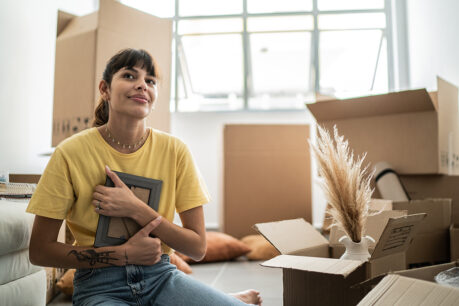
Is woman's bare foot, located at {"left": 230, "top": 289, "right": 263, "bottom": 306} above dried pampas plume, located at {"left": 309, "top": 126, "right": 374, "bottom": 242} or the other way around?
the other way around

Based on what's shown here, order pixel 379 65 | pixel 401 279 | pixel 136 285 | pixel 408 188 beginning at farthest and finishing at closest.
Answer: pixel 379 65, pixel 408 188, pixel 136 285, pixel 401 279

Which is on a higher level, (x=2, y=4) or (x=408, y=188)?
(x=2, y=4)

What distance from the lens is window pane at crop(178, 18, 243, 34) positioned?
3.74 m

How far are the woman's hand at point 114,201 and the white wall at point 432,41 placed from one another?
2.16 meters

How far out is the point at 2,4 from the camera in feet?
6.23

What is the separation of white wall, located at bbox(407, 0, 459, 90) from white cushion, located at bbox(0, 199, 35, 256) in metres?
2.37

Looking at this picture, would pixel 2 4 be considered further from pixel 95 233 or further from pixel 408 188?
pixel 408 188

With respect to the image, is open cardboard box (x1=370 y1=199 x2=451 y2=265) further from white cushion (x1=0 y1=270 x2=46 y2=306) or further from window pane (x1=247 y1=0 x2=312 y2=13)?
window pane (x1=247 y1=0 x2=312 y2=13)

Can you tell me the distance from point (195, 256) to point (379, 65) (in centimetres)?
324

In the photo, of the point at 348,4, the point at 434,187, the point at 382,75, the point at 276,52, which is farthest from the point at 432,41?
the point at 276,52

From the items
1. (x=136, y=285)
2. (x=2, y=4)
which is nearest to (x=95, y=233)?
(x=136, y=285)

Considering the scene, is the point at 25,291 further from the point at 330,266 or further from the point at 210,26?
the point at 210,26

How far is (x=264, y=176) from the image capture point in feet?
10.00

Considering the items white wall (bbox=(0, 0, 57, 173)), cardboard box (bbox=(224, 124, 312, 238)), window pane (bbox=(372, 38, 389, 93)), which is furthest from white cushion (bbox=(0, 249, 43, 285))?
window pane (bbox=(372, 38, 389, 93))
